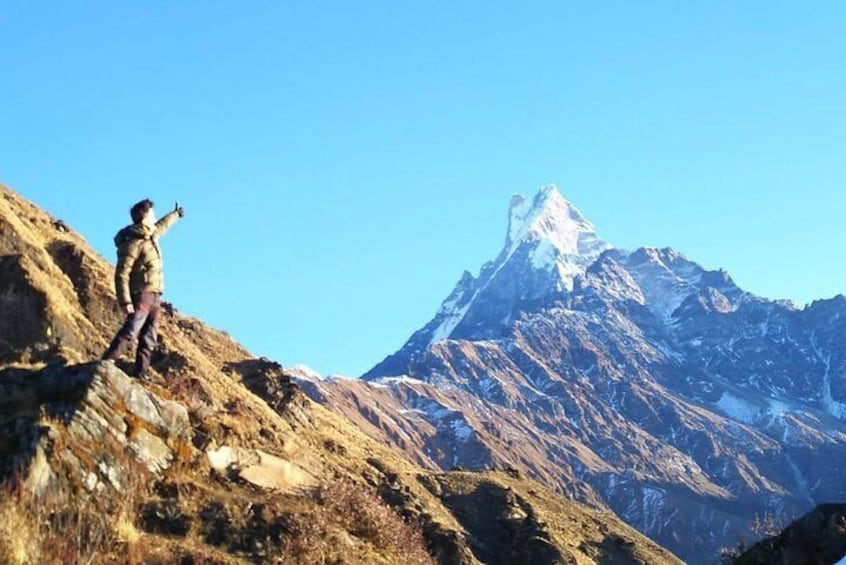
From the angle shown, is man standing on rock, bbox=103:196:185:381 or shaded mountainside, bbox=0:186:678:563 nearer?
shaded mountainside, bbox=0:186:678:563

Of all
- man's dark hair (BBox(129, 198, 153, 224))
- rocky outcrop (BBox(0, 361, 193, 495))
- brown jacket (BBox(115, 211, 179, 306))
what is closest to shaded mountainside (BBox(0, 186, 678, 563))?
rocky outcrop (BBox(0, 361, 193, 495))

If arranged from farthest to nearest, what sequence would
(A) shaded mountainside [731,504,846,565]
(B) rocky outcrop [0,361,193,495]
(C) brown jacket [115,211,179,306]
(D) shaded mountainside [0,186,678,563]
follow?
(C) brown jacket [115,211,179,306] → (A) shaded mountainside [731,504,846,565] → (B) rocky outcrop [0,361,193,495] → (D) shaded mountainside [0,186,678,563]

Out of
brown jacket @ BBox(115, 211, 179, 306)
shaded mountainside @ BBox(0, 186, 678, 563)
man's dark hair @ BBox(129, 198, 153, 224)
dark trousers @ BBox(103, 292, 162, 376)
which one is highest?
man's dark hair @ BBox(129, 198, 153, 224)

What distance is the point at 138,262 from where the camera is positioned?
1590 centimetres

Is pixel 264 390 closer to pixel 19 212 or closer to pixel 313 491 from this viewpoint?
pixel 19 212

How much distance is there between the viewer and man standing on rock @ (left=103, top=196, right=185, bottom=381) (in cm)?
1540

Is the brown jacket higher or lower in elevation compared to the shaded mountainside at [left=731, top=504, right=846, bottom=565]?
higher

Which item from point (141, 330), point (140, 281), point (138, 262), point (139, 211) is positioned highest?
point (139, 211)

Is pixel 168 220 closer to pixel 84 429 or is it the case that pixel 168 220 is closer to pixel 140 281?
pixel 140 281

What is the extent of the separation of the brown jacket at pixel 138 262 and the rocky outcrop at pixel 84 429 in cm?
201

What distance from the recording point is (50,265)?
42.7 meters

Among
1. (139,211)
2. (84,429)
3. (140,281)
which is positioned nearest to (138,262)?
(140,281)

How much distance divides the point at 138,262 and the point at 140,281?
365 mm

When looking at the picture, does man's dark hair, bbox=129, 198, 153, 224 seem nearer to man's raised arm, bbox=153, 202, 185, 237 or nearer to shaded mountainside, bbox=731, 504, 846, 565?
man's raised arm, bbox=153, 202, 185, 237
